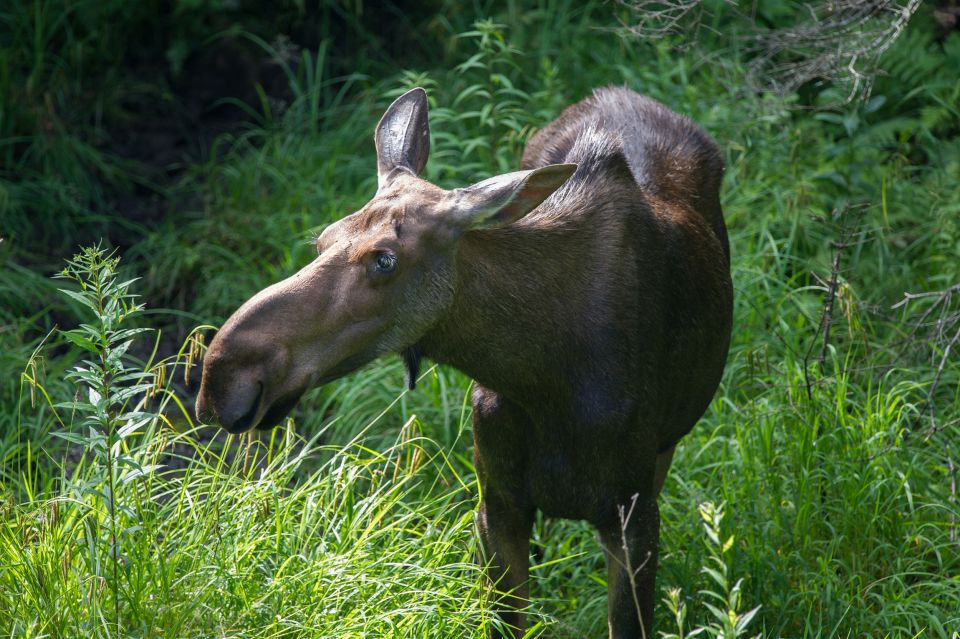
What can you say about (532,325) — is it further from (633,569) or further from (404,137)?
(633,569)

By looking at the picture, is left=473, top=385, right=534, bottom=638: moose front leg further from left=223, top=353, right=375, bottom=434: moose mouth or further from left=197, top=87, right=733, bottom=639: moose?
left=223, top=353, right=375, bottom=434: moose mouth

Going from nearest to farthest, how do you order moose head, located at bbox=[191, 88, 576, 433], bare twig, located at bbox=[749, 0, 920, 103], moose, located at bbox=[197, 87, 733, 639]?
moose head, located at bbox=[191, 88, 576, 433] → moose, located at bbox=[197, 87, 733, 639] → bare twig, located at bbox=[749, 0, 920, 103]

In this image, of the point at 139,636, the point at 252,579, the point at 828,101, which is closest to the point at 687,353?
the point at 252,579

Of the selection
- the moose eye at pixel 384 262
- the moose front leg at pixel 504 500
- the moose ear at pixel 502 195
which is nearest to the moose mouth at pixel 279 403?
the moose eye at pixel 384 262

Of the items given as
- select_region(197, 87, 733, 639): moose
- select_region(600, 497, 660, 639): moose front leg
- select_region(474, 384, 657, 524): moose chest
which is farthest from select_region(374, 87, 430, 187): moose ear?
select_region(600, 497, 660, 639): moose front leg

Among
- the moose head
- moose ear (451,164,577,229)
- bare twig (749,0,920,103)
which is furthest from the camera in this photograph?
bare twig (749,0,920,103)

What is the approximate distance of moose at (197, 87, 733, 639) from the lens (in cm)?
357

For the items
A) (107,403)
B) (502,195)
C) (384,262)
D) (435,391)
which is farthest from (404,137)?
(435,391)

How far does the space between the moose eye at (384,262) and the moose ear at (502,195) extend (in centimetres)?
25

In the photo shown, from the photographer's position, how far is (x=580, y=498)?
4219mm

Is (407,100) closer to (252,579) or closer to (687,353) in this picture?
(687,353)

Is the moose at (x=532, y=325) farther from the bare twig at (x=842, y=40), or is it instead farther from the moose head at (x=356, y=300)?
the bare twig at (x=842, y=40)

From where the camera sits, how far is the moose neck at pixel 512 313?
393 cm

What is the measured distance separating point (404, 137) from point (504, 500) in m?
1.29
